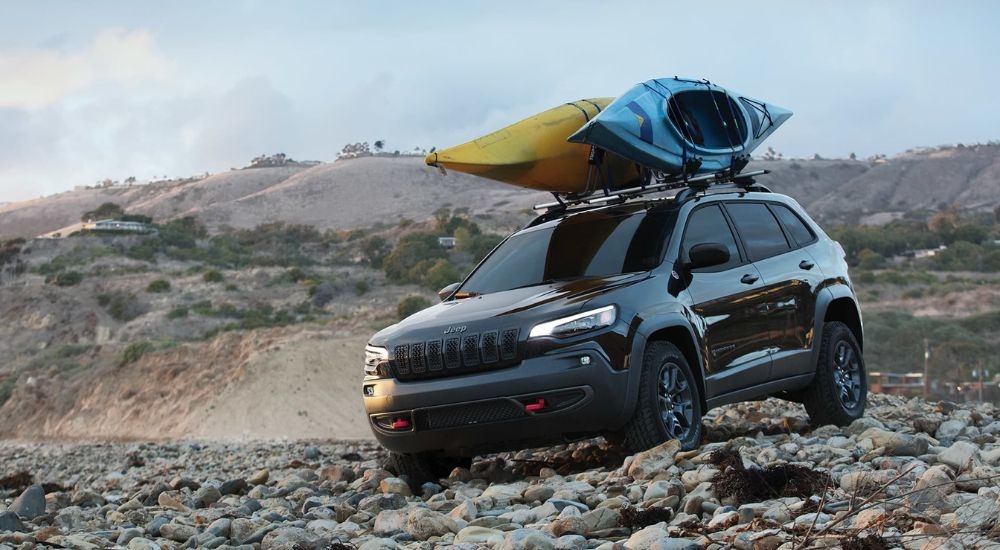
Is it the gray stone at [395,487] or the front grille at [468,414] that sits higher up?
the front grille at [468,414]

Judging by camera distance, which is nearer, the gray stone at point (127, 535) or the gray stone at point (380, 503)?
the gray stone at point (127, 535)

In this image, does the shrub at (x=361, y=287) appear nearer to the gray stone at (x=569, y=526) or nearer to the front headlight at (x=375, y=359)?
the front headlight at (x=375, y=359)

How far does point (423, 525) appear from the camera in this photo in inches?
285

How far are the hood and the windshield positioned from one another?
0.92 feet

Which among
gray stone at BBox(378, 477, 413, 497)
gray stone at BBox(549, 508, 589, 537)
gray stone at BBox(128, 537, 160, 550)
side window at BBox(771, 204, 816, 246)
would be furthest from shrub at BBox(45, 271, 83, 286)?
gray stone at BBox(549, 508, 589, 537)

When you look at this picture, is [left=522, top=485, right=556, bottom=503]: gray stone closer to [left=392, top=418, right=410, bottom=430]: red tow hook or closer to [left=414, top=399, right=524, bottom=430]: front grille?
[left=414, top=399, right=524, bottom=430]: front grille

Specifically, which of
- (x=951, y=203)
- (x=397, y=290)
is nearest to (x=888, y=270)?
(x=397, y=290)

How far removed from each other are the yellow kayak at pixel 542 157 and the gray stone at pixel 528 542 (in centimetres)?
456

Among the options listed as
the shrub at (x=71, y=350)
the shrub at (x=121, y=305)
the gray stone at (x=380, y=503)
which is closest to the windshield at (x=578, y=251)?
the gray stone at (x=380, y=503)

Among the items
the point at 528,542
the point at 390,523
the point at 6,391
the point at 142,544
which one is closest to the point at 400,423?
the point at 390,523

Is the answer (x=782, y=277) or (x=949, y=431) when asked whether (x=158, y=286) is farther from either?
(x=949, y=431)

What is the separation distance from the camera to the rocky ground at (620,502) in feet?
19.5

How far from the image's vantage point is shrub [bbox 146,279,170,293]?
5100cm

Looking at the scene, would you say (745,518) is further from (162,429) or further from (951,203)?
(951,203)
